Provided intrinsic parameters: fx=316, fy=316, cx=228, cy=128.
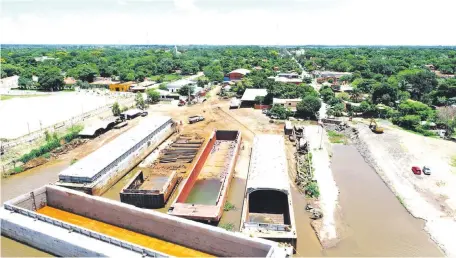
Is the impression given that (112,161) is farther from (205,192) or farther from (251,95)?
(251,95)

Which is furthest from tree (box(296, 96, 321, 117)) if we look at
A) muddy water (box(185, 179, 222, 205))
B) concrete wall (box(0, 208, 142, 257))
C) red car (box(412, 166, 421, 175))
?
concrete wall (box(0, 208, 142, 257))

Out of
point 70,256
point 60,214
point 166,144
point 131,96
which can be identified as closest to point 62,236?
point 70,256

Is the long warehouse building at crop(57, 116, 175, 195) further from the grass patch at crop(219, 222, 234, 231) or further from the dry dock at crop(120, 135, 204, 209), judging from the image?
the grass patch at crop(219, 222, 234, 231)

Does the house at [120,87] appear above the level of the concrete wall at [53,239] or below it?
above

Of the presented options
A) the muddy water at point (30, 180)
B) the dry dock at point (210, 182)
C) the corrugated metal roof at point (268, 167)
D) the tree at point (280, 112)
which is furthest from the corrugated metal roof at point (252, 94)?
the muddy water at point (30, 180)

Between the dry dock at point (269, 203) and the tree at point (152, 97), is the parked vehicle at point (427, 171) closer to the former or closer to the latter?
the dry dock at point (269, 203)

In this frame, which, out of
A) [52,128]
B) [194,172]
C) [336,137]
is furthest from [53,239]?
[336,137]
